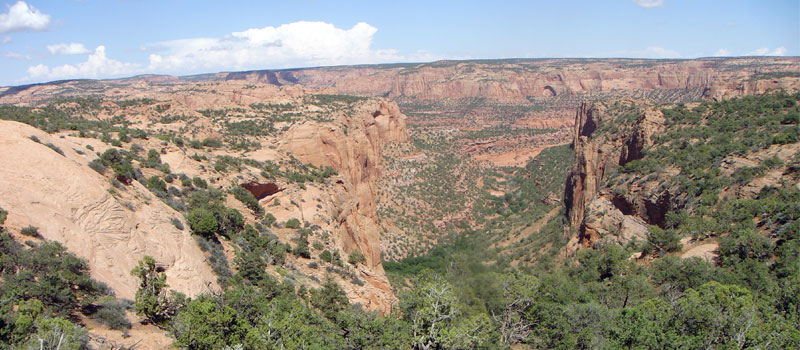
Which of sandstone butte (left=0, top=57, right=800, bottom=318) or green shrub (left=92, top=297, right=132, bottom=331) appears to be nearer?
green shrub (left=92, top=297, right=132, bottom=331)

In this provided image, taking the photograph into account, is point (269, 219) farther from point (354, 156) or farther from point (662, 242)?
point (354, 156)

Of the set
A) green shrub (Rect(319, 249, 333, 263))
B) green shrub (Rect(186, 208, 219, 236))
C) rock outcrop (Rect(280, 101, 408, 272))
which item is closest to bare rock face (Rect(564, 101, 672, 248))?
rock outcrop (Rect(280, 101, 408, 272))

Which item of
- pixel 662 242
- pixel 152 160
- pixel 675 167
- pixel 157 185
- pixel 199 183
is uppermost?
pixel 152 160

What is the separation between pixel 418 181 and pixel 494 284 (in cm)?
4415

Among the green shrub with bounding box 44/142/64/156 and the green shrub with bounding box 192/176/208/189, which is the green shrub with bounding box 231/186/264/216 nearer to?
the green shrub with bounding box 192/176/208/189

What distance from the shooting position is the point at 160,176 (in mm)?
25922

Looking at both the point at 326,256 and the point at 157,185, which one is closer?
the point at 157,185

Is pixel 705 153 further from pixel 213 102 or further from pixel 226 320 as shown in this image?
pixel 213 102

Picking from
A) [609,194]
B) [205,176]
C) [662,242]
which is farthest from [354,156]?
[662,242]

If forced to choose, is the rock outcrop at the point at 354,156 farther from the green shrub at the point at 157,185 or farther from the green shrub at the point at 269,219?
the green shrub at the point at 157,185

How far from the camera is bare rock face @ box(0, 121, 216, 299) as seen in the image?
49.0 feet

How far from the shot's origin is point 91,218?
1616 cm

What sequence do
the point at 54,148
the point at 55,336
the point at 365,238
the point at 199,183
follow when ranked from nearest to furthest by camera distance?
1. the point at 55,336
2. the point at 54,148
3. the point at 199,183
4. the point at 365,238

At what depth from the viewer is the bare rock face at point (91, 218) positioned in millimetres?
14945
